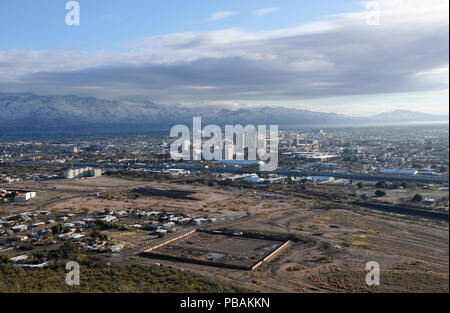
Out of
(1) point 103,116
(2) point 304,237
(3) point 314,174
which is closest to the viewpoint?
(2) point 304,237

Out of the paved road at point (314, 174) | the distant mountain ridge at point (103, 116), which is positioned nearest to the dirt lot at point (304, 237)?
the paved road at point (314, 174)

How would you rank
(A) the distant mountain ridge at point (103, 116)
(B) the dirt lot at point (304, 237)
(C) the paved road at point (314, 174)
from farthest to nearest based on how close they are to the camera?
(A) the distant mountain ridge at point (103, 116), (C) the paved road at point (314, 174), (B) the dirt lot at point (304, 237)

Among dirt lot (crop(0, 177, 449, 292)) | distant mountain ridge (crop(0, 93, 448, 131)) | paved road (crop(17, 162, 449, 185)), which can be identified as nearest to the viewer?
dirt lot (crop(0, 177, 449, 292))

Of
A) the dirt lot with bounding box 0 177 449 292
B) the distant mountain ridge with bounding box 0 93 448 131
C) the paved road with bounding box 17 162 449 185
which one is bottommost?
the dirt lot with bounding box 0 177 449 292

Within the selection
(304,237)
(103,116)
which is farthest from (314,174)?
(103,116)

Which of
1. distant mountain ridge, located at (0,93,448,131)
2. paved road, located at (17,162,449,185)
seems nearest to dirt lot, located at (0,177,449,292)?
paved road, located at (17,162,449,185)

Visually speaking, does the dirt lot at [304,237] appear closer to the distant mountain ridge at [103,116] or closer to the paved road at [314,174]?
the paved road at [314,174]

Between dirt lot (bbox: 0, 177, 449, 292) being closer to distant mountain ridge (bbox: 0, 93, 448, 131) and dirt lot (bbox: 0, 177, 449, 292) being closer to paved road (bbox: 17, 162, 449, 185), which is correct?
paved road (bbox: 17, 162, 449, 185)

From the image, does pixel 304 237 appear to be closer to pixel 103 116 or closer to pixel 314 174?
pixel 314 174
